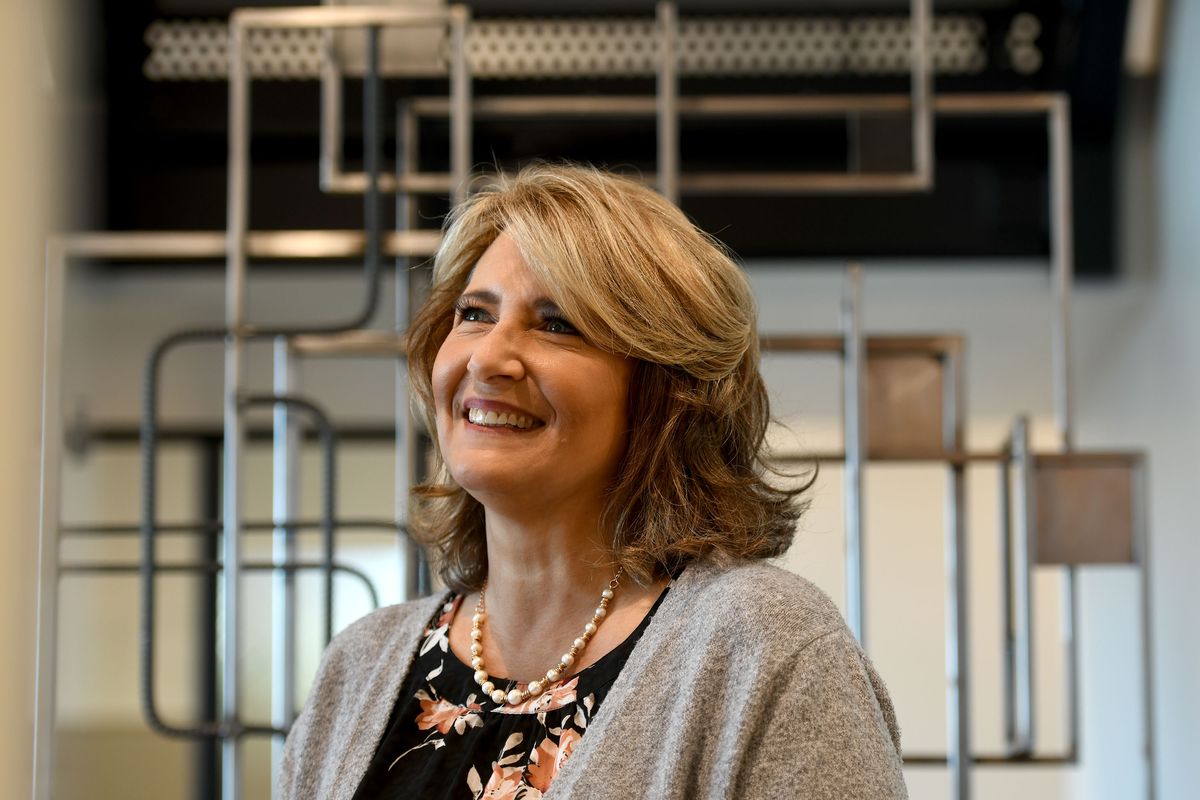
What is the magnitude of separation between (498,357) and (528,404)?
0.05 m

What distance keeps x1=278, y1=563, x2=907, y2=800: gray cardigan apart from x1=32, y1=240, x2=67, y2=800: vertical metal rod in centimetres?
184

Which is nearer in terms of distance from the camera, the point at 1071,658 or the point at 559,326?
the point at 559,326

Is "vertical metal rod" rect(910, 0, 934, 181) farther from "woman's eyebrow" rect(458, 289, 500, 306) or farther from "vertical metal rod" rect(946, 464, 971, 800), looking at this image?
"woman's eyebrow" rect(458, 289, 500, 306)

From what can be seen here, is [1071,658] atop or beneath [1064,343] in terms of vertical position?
beneath

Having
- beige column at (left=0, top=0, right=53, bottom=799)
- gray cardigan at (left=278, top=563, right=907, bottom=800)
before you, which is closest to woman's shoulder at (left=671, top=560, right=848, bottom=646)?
gray cardigan at (left=278, top=563, right=907, bottom=800)

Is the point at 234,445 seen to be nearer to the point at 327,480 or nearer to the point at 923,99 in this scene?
the point at 327,480

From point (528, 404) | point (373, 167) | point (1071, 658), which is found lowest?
point (1071, 658)

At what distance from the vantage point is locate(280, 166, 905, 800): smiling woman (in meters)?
1.18

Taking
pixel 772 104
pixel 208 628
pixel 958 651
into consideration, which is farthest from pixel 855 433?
pixel 208 628

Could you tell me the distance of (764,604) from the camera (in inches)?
45.9

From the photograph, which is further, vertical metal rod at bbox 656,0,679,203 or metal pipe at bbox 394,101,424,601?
vertical metal rod at bbox 656,0,679,203

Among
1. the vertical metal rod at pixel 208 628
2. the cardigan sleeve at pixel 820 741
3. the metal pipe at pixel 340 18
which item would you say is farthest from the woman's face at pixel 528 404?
the vertical metal rod at pixel 208 628

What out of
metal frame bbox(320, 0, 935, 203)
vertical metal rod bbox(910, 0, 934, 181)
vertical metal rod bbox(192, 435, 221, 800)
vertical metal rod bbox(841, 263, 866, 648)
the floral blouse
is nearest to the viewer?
the floral blouse

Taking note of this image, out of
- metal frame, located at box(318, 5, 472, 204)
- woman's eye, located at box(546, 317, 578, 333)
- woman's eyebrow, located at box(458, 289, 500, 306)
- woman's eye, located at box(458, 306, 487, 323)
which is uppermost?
metal frame, located at box(318, 5, 472, 204)
